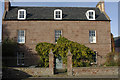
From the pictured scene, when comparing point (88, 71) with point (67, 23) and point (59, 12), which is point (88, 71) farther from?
point (59, 12)

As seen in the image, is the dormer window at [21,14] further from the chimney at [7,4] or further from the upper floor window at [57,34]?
the upper floor window at [57,34]

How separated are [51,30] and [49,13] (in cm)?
341

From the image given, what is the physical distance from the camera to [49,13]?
24.6 metres

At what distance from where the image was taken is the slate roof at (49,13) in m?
23.5

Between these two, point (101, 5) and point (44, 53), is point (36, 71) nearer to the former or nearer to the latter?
point (44, 53)

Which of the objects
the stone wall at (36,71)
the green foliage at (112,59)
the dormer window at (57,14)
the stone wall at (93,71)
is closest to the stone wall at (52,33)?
the dormer window at (57,14)

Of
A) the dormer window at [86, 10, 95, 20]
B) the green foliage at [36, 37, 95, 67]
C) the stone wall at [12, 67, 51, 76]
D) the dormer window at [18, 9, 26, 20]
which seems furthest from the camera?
the dormer window at [86, 10, 95, 20]

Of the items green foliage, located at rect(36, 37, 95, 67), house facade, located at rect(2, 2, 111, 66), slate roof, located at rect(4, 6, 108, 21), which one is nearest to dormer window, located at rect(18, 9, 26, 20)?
house facade, located at rect(2, 2, 111, 66)

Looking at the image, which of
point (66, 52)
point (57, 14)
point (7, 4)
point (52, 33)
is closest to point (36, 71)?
point (66, 52)

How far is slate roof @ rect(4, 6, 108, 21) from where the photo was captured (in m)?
23.5

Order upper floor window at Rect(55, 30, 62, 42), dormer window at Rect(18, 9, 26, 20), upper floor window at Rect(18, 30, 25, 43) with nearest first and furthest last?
1. upper floor window at Rect(18, 30, 25, 43)
2. upper floor window at Rect(55, 30, 62, 42)
3. dormer window at Rect(18, 9, 26, 20)

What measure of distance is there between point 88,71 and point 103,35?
936cm

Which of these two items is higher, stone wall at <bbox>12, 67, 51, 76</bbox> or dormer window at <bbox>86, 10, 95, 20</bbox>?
dormer window at <bbox>86, 10, 95, 20</bbox>

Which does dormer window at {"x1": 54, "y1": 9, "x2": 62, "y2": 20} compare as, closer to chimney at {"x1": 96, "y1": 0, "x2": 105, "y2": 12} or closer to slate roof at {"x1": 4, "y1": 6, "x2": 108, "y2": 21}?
slate roof at {"x1": 4, "y1": 6, "x2": 108, "y2": 21}
